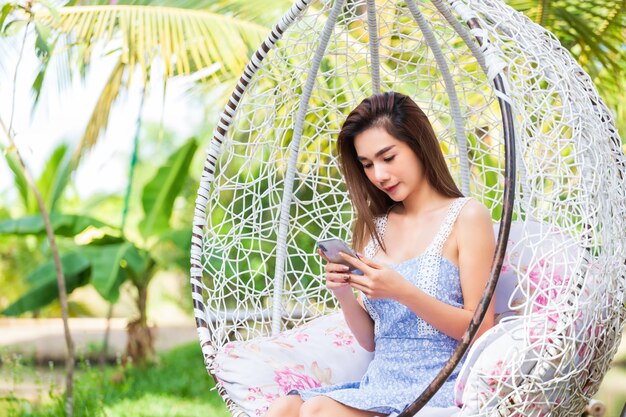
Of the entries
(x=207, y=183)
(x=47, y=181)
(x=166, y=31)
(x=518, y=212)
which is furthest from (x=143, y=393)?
(x=518, y=212)

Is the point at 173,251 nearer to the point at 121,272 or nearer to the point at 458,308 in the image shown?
the point at 121,272

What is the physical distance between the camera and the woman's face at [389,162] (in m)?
2.29

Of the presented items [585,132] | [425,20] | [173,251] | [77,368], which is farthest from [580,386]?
[77,368]

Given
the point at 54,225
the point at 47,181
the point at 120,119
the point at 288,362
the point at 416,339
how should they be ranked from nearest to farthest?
1. the point at 416,339
2. the point at 288,362
3. the point at 54,225
4. the point at 120,119
5. the point at 47,181

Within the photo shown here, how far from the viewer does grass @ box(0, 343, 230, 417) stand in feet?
13.0

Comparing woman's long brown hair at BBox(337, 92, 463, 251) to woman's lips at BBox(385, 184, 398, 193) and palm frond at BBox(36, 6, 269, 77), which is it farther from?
palm frond at BBox(36, 6, 269, 77)

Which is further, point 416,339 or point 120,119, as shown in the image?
point 120,119

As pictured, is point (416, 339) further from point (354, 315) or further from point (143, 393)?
point (143, 393)

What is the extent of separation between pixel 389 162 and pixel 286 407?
691mm

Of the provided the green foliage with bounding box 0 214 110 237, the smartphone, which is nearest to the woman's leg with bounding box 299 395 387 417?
the smartphone

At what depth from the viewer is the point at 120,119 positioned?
5.53 metres

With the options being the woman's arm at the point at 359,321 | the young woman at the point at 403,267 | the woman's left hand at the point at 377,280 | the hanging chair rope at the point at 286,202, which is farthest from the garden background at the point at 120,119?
the woman's left hand at the point at 377,280

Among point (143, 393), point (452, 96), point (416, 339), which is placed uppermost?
point (452, 96)

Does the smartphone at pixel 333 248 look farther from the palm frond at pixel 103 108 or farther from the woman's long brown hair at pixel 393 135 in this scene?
the palm frond at pixel 103 108
